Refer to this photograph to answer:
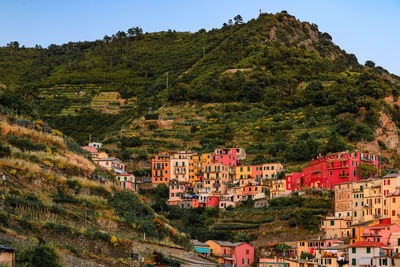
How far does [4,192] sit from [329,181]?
185 ft

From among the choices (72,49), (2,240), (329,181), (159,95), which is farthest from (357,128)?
(72,49)

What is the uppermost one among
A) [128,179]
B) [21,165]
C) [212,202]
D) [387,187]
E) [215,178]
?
[215,178]

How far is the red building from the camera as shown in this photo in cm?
8344

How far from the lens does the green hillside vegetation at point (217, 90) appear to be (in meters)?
108

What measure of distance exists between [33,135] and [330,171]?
49.5m

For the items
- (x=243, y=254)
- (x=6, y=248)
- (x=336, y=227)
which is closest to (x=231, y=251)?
(x=243, y=254)

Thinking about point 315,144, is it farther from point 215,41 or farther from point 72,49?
point 72,49

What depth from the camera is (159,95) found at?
140 meters

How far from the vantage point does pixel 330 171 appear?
8475cm

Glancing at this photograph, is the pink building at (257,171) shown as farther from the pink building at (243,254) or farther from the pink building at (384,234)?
the pink building at (384,234)

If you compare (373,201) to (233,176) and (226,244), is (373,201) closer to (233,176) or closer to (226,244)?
(226,244)

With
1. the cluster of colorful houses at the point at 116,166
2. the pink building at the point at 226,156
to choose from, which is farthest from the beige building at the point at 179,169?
the cluster of colorful houses at the point at 116,166

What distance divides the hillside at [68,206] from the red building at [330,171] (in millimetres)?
40078

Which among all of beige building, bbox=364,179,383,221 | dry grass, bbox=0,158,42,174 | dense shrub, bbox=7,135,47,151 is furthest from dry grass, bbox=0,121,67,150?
beige building, bbox=364,179,383,221
